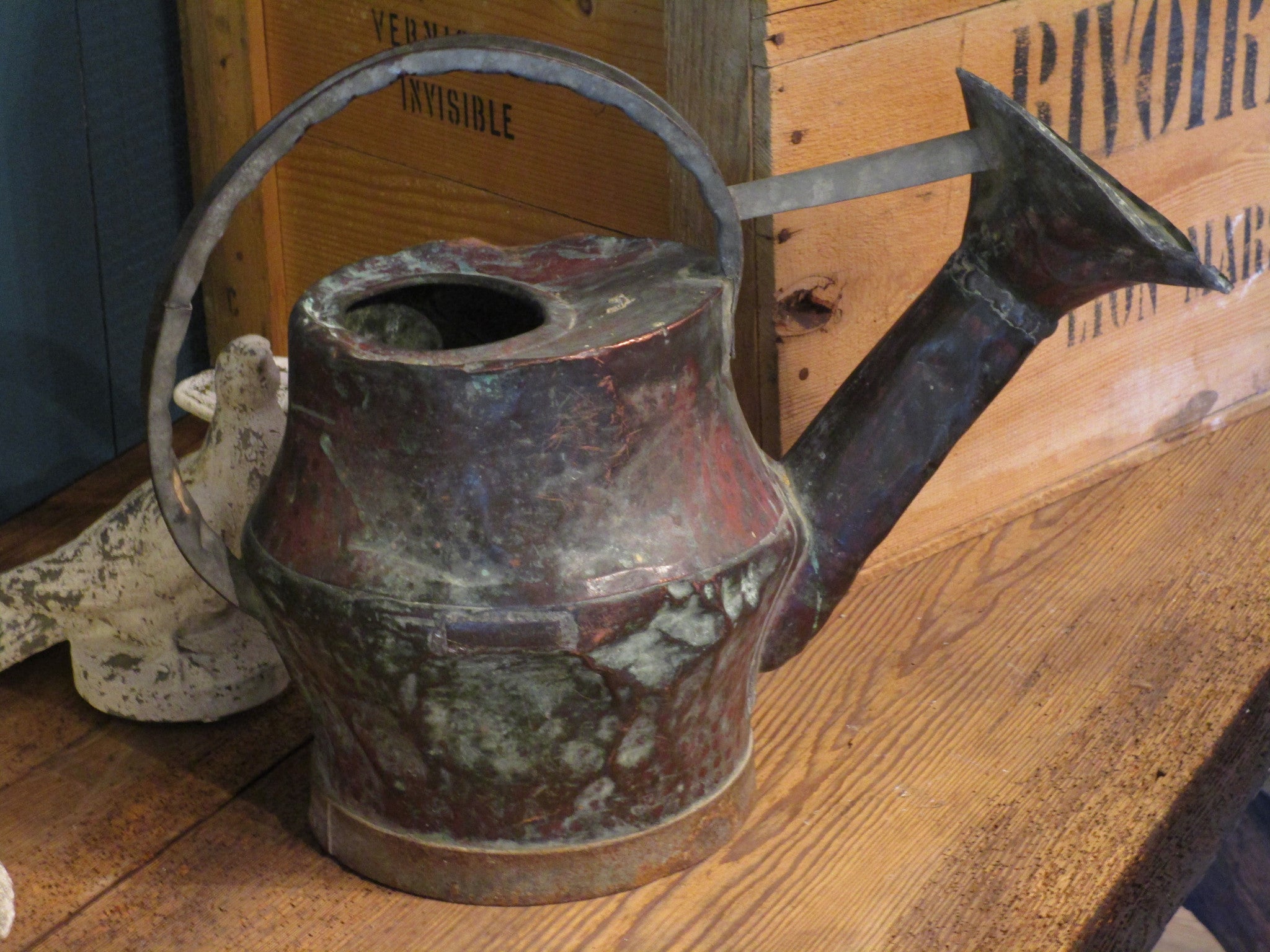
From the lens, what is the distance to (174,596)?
1.02 metres

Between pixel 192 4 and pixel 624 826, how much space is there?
2.69ft

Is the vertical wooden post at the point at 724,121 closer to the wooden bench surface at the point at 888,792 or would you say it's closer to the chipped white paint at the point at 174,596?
the wooden bench surface at the point at 888,792

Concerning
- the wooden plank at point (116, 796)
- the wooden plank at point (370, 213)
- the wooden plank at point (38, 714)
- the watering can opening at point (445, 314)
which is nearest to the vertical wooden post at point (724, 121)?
the wooden plank at point (370, 213)

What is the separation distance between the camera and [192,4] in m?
1.30

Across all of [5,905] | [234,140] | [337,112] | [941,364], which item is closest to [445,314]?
[337,112]

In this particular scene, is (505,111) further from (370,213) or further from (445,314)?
(445,314)

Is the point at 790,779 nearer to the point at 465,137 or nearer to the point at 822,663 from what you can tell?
the point at 822,663

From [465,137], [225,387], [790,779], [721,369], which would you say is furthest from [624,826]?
[465,137]

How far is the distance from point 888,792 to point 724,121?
1.45ft

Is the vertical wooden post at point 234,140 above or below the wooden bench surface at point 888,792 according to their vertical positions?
above

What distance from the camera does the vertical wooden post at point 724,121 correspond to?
3.25ft

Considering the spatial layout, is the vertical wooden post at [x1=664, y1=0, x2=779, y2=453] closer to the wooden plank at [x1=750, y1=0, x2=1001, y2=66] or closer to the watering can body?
the wooden plank at [x1=750, y1=0, x2=1001, y2=66]

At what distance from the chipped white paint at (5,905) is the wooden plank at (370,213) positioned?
0.59 m

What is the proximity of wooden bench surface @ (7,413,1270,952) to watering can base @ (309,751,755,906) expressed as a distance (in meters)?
0.01
